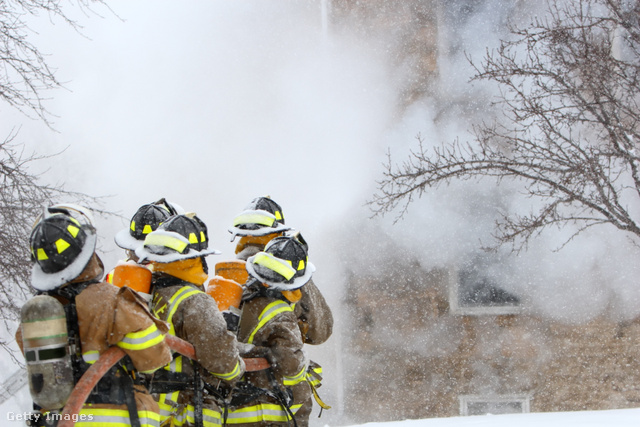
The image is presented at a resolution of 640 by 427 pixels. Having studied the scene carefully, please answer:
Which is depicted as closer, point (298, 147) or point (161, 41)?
point (298, 147)

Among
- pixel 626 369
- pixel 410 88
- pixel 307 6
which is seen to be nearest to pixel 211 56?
pixel 307 6

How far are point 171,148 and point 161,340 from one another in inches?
319

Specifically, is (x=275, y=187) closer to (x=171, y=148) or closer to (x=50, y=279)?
(x=171, y=148)

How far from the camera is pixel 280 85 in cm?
962

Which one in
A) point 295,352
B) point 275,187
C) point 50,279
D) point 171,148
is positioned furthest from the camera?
point 171,148

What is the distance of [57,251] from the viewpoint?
2.24 metres

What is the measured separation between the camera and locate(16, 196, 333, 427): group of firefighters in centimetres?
223

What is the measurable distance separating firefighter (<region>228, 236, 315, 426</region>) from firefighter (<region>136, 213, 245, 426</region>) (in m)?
0.16

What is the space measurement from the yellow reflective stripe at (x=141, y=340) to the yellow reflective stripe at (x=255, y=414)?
1002mm

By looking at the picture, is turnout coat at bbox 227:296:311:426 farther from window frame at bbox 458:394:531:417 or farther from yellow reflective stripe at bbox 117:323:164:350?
window frame at bbox 458:394:531:417

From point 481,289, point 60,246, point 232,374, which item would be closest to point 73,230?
point 60,246

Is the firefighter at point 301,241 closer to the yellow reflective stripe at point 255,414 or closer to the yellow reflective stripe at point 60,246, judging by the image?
the yellow reflective stripe at point 255,414

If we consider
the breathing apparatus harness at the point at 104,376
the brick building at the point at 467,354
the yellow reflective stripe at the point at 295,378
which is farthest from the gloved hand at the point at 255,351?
the brick building at the point at 467,354

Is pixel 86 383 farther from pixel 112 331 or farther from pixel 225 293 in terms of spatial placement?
pixel 225 293
